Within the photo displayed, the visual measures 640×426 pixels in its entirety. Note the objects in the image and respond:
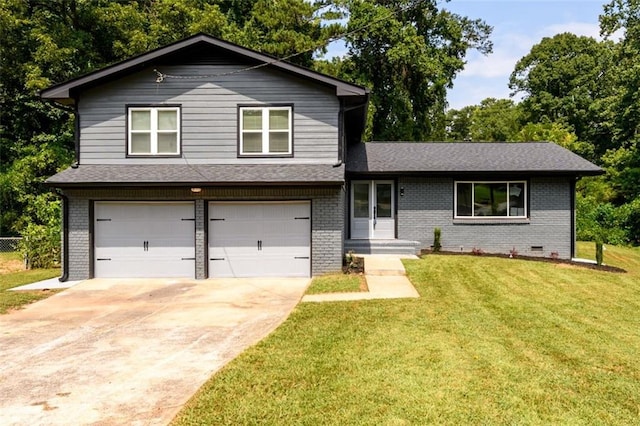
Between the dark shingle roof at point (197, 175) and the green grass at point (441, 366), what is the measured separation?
4.18 meters

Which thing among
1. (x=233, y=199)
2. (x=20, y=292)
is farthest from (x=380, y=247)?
(x=20, y=292)

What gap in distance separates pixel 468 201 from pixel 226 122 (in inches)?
348

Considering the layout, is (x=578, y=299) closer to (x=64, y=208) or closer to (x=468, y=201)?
(x=468, y=201)

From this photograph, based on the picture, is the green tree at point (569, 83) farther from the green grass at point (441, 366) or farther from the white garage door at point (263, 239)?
the green grass at point (441, 366)

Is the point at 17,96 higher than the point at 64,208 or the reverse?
higher

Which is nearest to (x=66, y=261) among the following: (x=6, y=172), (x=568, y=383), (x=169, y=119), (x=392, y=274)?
(x=169, y=119)

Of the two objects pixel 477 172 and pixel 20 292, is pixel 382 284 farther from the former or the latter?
pixel 20 292

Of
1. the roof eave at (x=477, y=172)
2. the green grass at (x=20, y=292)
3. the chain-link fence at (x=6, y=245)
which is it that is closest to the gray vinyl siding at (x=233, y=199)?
the green grass at (x=20, y=292)

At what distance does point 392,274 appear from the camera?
11578mm

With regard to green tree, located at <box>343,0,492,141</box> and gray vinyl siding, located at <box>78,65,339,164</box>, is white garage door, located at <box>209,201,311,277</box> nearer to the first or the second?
gray vinyl siding, located at <box>78,65,339,164</box>

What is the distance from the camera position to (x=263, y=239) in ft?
40.3

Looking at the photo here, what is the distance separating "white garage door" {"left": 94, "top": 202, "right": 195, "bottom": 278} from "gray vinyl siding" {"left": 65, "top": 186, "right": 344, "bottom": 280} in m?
0.34

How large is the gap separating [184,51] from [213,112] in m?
1.92

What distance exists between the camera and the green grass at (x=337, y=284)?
32.9ft
